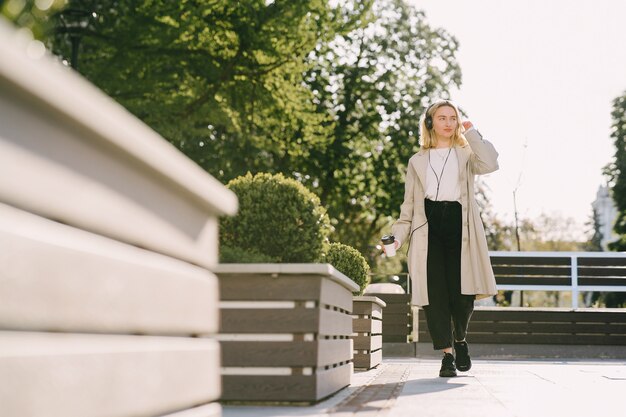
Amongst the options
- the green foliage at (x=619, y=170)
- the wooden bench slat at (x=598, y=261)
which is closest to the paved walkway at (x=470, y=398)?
the wooden bench slat at (x=598, y=261)

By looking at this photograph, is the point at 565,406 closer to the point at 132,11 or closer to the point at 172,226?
the point at 172,226

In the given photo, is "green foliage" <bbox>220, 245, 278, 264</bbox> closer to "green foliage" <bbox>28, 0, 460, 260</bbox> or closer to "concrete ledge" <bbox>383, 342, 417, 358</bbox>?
"green foliage" <bbox>28, 0, 460, 260</bbox>

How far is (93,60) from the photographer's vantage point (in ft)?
64.0

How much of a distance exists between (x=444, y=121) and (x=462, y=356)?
6.20 ft

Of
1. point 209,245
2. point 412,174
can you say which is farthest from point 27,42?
point 412,174

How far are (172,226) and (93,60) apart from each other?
1745 cm

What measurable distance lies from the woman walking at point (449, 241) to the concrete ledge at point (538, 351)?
8.73m

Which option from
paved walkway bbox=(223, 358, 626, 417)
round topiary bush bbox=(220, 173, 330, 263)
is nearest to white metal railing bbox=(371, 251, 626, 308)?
paved walkway bbox=(223, 358, 626, 417)

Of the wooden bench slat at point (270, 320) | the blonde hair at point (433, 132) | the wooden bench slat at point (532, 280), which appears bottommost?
the wooden bench slat at point (270, 320)

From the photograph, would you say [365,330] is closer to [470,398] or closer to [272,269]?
[470,398]

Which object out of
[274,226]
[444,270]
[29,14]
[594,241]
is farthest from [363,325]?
[594,241]

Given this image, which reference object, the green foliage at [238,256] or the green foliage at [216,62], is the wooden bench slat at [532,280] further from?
the green foliage at [238,256]

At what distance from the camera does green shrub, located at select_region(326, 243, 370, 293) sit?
10391mm

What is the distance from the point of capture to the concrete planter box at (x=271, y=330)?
557 cm
